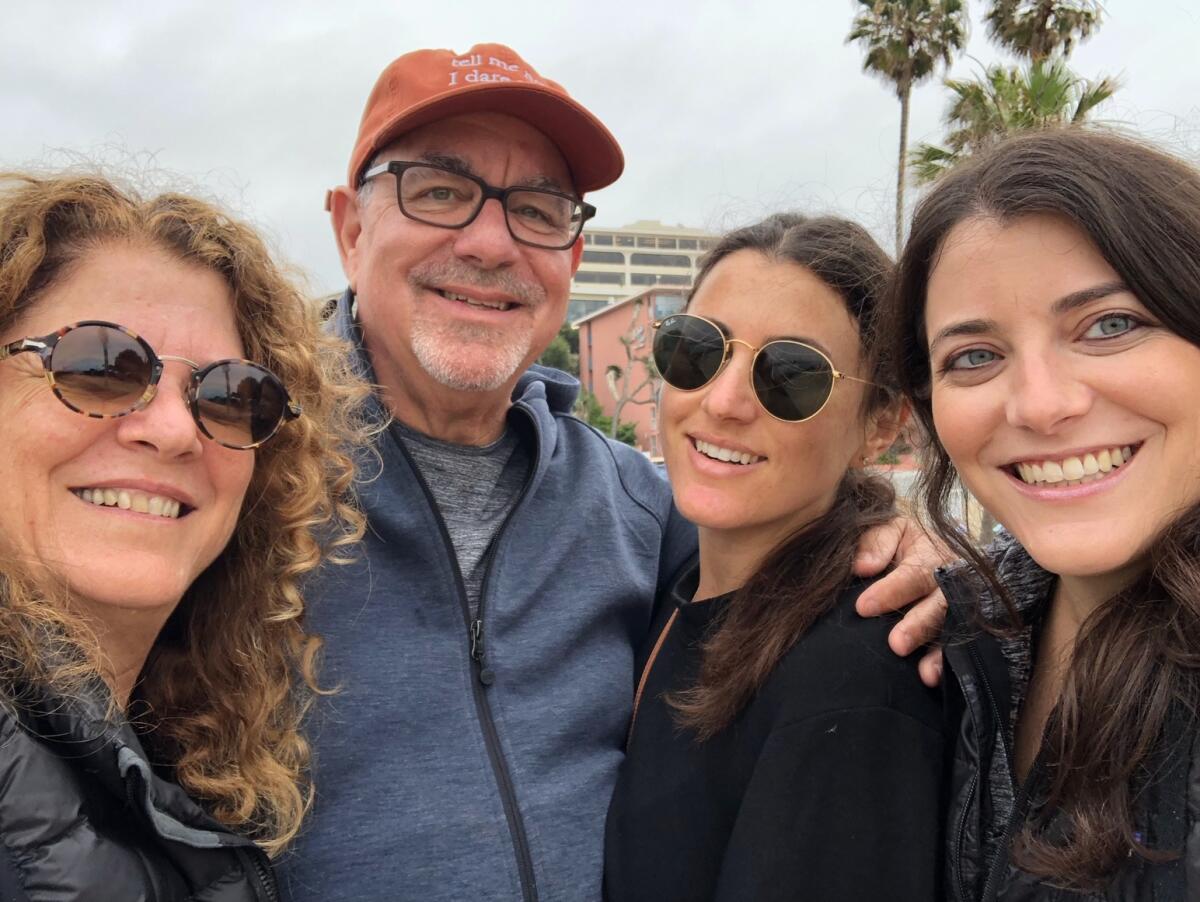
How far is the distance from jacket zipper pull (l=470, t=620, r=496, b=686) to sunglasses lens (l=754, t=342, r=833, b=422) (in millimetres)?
1104

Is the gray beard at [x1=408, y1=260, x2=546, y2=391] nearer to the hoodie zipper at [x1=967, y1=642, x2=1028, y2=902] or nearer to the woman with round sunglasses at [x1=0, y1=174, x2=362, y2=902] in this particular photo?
the woman with round sunglasses at [x1=0, y1=174, x2=362, y2=902]

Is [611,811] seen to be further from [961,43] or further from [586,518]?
[961,43]

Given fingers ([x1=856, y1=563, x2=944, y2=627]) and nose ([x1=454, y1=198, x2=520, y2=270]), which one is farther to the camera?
nose ([x1=454, y1=198, x2=520, y2=270])

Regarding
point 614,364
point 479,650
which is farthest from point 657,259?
point 479,650

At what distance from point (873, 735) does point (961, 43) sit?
74.8 feet

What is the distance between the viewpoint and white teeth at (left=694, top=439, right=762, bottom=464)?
2.39m

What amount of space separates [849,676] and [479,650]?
44.5 inches

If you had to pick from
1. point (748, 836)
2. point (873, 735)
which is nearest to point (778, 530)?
point (873, 735)

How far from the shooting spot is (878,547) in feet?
7.18

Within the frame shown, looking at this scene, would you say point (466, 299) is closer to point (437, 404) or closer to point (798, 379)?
point (437, 404)

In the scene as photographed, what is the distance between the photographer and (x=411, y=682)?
7.82ft

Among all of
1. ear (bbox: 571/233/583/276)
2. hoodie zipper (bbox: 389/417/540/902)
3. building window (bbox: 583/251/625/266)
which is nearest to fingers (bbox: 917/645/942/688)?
hoodie zipper (bbox: 389/417/540/902)

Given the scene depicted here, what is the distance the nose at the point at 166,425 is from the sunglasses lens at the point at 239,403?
4 cm

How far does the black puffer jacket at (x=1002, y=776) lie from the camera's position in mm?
1344
